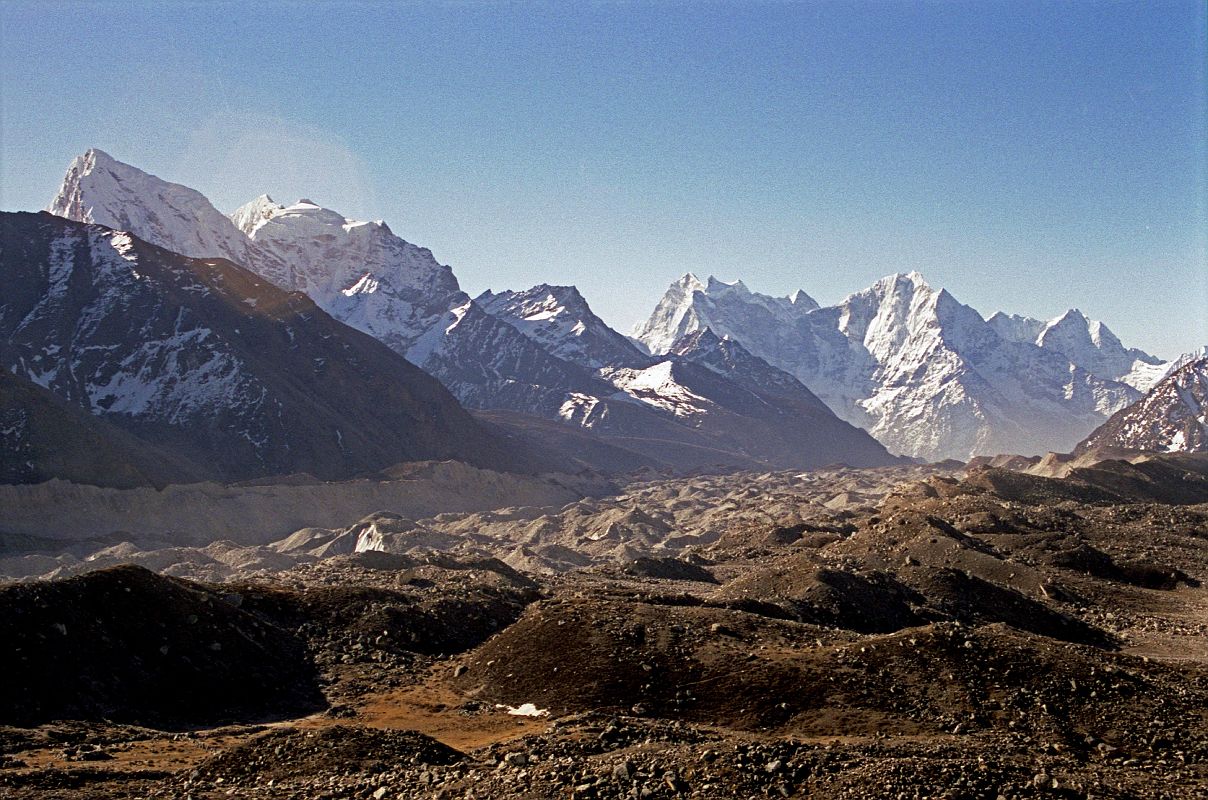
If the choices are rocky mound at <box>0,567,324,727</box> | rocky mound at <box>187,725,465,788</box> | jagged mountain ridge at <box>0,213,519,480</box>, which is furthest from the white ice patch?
jagged mountain ridge at <box>0,213,519,480</box>

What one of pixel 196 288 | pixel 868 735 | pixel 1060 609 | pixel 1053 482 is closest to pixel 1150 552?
pixel 1060 609

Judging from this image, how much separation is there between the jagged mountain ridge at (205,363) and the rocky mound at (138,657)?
118 meters

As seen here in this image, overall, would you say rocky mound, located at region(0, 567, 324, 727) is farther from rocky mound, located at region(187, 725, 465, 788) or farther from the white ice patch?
rocky mound, located at region(187, 725, 465, 788)

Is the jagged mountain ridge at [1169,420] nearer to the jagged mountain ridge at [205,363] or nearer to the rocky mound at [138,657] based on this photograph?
the jagged mountain ridge at [205,363]

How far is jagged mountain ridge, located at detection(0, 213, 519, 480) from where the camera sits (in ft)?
496

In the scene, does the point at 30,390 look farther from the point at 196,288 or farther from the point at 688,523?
the point at 688,523

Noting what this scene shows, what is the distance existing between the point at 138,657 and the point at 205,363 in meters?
139

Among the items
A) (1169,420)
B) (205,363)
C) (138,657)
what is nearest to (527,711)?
(138,657)

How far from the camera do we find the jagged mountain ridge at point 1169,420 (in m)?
166

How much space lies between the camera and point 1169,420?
567 feet

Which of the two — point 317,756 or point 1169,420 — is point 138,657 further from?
point 1169,420

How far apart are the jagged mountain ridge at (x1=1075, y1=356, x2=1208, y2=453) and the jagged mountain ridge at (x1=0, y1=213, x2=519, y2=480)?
99.3 meters

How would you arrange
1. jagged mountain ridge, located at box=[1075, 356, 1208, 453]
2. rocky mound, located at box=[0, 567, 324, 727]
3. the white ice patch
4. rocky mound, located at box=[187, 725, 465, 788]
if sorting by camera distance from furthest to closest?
jagged mountain ridge, located at box=[1075, 356, 1208, 453] → the white ice patch → rocky mound, located at box=[0, 567, 324, 727] → rocky mound, located at box=[187, 725, 465, 788]

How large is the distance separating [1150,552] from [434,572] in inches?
1434
